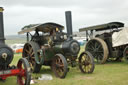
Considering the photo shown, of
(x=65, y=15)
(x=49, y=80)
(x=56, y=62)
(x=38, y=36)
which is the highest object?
(x=65, y=15)

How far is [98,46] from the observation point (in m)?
9.37

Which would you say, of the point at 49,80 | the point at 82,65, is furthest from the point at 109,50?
the point at 49,80

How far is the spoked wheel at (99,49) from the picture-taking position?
853 centimetres

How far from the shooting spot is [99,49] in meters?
9.37

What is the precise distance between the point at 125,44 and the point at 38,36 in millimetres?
4050

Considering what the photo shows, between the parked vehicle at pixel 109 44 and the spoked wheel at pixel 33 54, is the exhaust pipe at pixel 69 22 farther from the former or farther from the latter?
the parked vehicle at pixel 109 44

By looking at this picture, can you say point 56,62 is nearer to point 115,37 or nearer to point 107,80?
point 107,80

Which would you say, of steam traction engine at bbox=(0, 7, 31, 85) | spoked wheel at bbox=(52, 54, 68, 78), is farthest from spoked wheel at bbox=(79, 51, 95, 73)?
steam traction engine at bbox=(0, 7, 31, 85)

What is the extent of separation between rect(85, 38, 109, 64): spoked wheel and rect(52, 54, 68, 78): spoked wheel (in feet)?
10.2

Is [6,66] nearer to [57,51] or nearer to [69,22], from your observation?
[57,51]

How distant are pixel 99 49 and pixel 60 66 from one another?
4.02 m

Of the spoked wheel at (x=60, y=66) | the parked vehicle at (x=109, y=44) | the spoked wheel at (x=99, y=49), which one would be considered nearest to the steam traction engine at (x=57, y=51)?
the spoked wheel at (x=60, y=66)

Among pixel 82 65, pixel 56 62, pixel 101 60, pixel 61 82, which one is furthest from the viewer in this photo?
pixel 101 60

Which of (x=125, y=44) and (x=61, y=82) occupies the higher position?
(x=125, y=44)
